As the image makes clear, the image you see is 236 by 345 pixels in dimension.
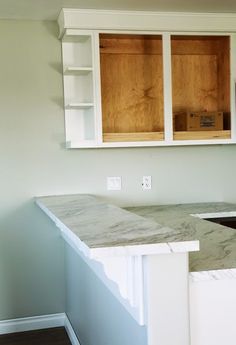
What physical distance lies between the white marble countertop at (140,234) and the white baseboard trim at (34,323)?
107cm

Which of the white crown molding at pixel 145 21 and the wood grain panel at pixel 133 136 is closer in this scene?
the white crown molding at pixel 145 21

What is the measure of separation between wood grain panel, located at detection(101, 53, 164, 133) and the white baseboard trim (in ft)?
4.94

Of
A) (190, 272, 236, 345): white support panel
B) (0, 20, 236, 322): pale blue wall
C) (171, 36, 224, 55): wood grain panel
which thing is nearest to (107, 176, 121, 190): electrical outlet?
(0, 20, 236, 322): pale blue wall

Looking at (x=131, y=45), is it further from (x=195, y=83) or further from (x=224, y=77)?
(x=224, y=77)

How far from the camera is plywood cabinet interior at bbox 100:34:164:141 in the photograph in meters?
3.54

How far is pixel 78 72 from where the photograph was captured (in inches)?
131

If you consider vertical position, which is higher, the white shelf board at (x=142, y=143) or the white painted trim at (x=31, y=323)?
the white shelf board at (x=142, y=143)

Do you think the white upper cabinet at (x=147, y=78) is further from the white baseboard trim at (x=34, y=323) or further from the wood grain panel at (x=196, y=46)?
the white baseboard trim at (x=34, y=323)

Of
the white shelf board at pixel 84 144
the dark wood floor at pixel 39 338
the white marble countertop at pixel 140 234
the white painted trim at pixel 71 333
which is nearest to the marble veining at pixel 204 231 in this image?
the white marble countertop at pixel 140 234

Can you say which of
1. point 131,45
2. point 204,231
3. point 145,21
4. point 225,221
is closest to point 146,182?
point 225,221

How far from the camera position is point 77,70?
128 inches

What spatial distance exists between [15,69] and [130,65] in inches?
34.9

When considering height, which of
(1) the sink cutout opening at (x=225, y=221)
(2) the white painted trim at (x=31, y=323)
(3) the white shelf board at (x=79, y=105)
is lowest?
(2) the white painted trim at (x=31, y=323)

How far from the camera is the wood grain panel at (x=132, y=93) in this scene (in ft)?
11.6
